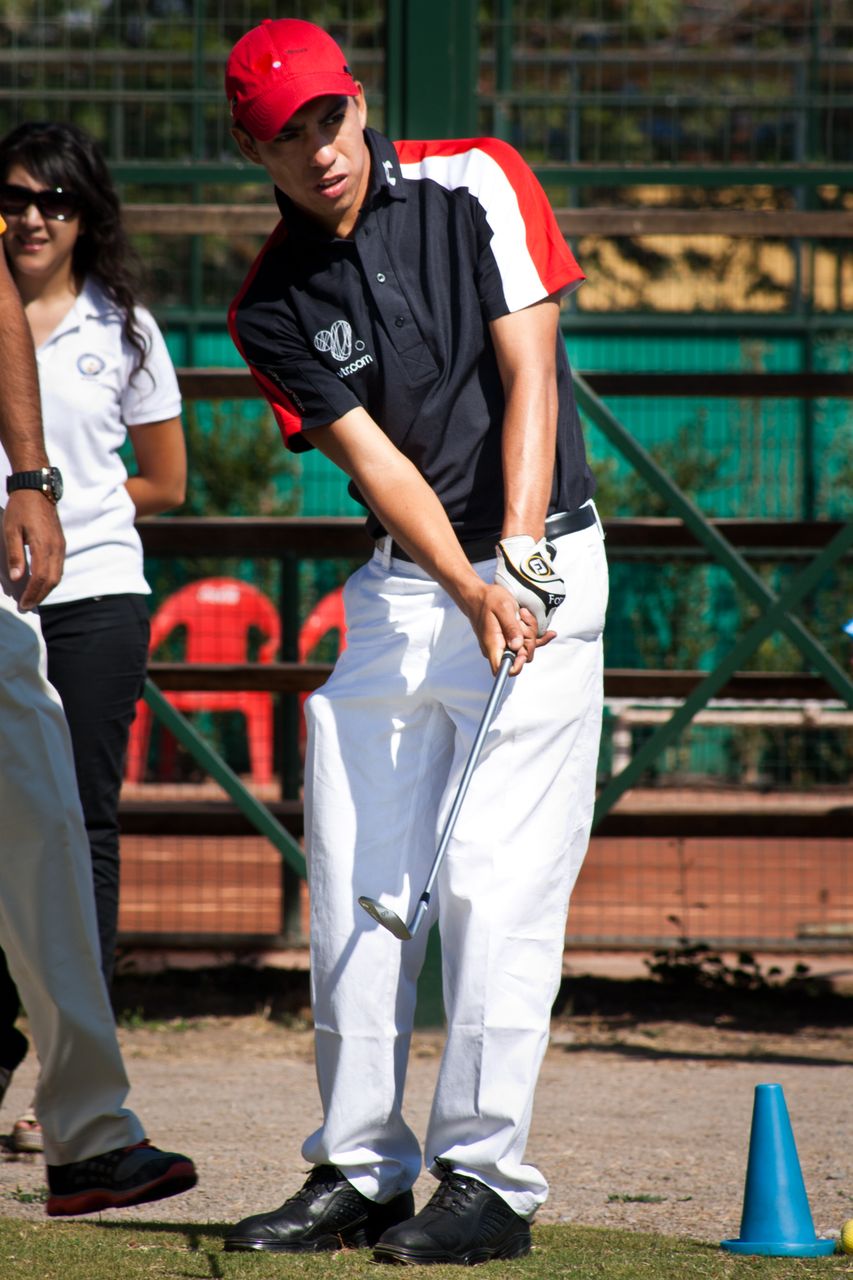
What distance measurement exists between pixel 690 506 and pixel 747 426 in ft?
23.5

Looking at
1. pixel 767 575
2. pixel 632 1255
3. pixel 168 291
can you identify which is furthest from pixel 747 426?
pixel 632 1255

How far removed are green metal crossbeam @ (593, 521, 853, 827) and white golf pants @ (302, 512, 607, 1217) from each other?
201cm

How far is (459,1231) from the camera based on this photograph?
2.76 meters

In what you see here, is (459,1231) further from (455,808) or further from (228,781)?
(228,781)

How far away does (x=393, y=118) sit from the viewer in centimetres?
512

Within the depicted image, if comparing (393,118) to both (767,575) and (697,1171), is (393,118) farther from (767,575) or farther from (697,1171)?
(767,575)

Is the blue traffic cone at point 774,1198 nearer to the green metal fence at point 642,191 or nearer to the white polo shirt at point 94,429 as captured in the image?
the white polo shirt at point 94,429

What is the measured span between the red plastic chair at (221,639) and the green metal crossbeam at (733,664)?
3773 millimetres

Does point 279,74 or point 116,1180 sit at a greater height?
point 279,74

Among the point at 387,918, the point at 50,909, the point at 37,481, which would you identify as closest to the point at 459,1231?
the point at 387,918

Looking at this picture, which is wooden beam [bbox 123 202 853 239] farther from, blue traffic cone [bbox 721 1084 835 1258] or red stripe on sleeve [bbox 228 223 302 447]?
blue traffic cone [bbox 721 1084 835 1258]

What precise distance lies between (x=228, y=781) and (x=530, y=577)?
2554 millimetres

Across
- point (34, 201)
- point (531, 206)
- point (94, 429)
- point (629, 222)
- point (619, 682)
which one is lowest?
point (619, 682)

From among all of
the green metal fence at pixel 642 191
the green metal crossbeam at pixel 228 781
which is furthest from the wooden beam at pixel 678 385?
the green metal crossbeam at pixel 228 781
